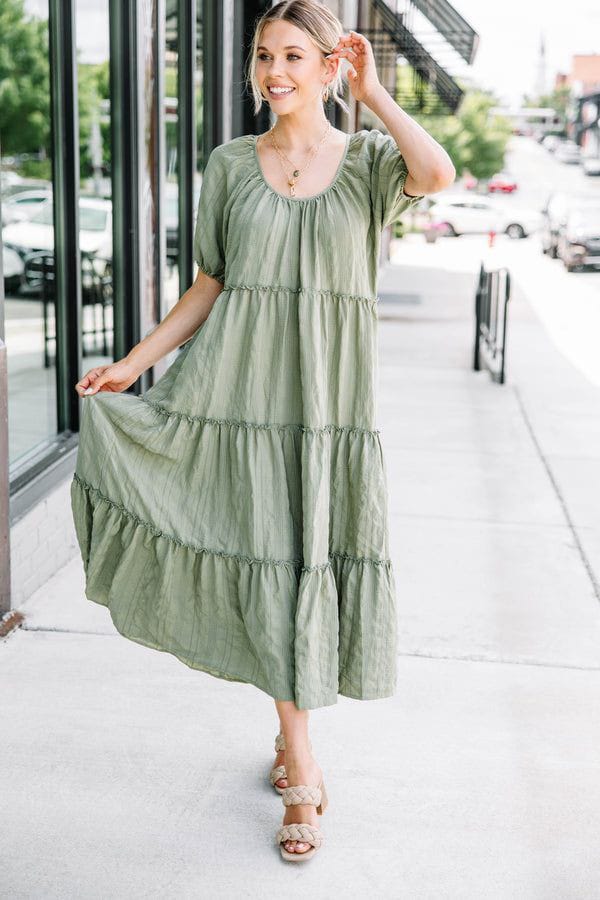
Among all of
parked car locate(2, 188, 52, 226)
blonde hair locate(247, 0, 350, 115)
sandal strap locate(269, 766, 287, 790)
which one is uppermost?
blonde hair locate(247, 0, 350, 115)

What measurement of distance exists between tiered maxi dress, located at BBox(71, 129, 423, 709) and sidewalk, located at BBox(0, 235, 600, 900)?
0.41 metres

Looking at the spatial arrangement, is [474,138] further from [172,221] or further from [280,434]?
[280,434]

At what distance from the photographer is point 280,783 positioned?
10.1ft

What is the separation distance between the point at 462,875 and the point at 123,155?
4351 millimetres

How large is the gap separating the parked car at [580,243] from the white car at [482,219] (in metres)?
12.3

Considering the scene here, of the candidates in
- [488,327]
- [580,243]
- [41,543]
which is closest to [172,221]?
[41,543]

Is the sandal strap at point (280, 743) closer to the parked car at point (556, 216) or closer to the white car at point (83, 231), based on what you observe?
the white car at point (83, 231)

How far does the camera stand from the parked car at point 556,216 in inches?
1059

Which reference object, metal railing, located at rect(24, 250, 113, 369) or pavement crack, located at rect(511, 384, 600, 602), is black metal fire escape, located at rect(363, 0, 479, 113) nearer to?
pavement crack, located at rect(511, 384, 600, 602)

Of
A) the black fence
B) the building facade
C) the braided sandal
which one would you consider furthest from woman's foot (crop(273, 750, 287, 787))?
the black fence

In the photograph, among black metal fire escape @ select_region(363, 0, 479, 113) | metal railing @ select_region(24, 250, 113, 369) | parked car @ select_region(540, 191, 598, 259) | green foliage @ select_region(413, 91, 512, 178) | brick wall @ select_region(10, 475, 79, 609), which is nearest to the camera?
brick wall @ select_region(10, 475, 79, 609)

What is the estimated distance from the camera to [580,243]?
78.8ft

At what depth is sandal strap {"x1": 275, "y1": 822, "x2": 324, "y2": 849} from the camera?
2.77 meters

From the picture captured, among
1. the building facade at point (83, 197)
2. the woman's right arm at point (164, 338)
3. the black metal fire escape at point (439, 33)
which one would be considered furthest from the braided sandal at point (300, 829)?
the black metal fire escape at point (439, 33)
